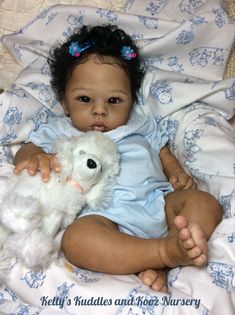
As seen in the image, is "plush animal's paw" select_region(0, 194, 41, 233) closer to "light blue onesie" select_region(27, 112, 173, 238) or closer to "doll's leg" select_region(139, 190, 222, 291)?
"light blue onesie" select_region(27, 112, 173, 238)

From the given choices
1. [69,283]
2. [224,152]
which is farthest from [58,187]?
[224,152]

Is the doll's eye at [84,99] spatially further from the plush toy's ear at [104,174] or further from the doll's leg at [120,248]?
the doll's leg at [120,248]

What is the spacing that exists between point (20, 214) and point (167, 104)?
23.1 inches

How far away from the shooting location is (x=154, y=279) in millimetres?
1076

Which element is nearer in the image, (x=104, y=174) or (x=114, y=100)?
(x=104, y=174)

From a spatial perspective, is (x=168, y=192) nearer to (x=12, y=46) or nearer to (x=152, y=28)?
(x=152, y=28)

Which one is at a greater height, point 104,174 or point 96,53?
point 96,53

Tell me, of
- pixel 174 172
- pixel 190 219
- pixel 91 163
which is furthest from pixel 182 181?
pixel 91 163

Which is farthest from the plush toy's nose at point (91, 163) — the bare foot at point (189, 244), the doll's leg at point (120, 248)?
the bare foot at point (189, 244)

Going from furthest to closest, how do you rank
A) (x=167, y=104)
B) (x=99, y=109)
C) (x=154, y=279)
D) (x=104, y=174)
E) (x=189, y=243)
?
(x=167, y=104)
(x=99, y=109)
(x=104, y=174)
(x=154, y=279)
(x=189, y=243)

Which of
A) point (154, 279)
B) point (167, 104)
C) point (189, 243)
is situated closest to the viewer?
point (189, 243)

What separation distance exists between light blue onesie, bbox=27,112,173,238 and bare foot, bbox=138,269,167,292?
12cm

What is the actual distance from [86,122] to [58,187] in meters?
0.28

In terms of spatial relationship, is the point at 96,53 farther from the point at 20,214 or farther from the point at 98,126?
the point at 20,214
